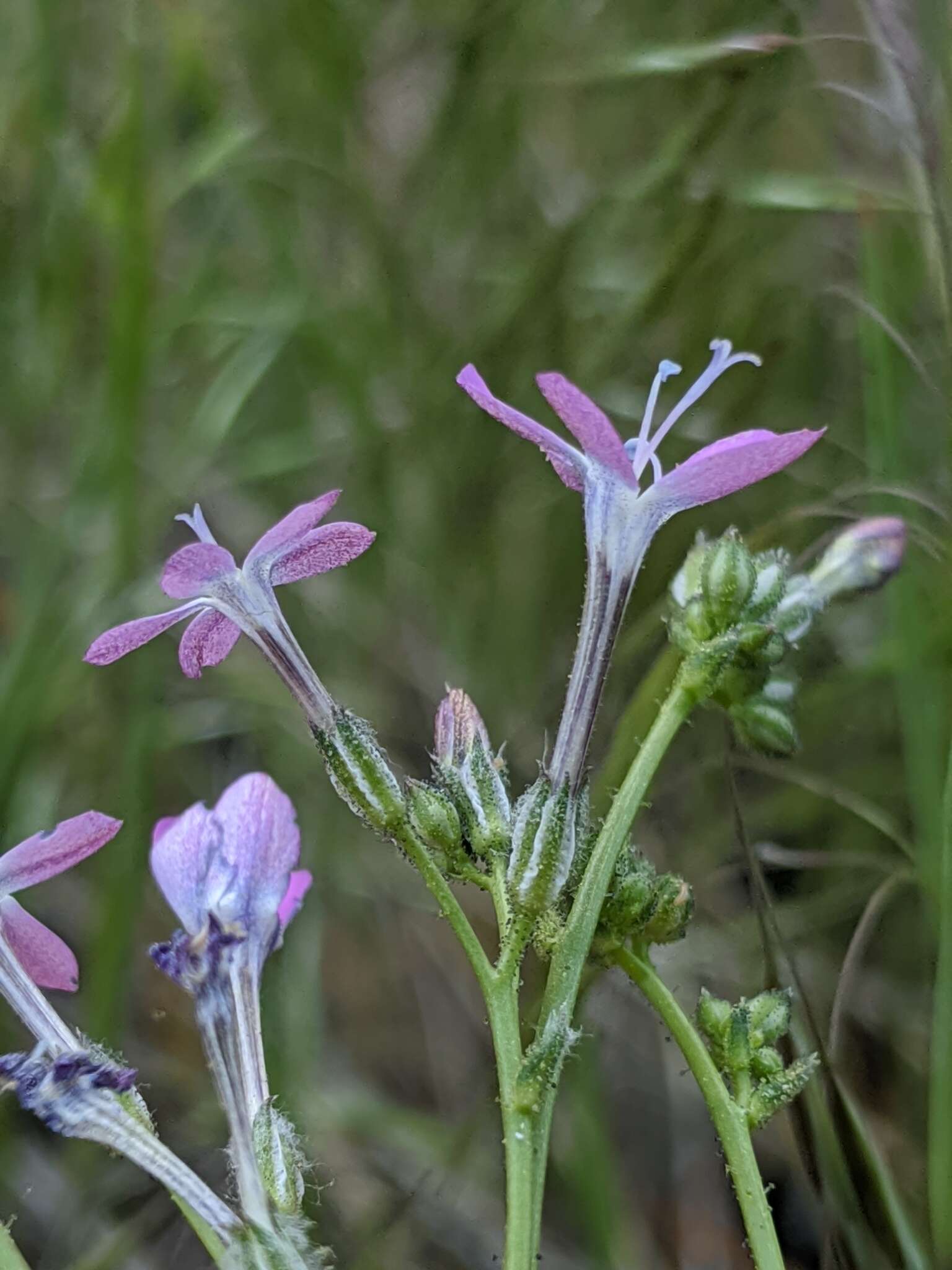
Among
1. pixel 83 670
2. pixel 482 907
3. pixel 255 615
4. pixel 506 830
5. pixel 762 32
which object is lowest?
pixel 482 907

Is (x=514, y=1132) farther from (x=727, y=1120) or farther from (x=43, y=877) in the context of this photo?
(x=43, y=877)

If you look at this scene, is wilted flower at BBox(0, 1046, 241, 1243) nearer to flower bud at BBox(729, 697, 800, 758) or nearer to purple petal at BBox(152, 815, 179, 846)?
purple petal at BBox(152, 815, 179, 846)

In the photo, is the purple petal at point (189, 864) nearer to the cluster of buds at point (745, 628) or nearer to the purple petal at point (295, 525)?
the purple petal at point (295, 525)

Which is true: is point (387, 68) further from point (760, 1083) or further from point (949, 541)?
point (760, 1083)

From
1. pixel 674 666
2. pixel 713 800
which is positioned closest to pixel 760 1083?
pixel 674 666

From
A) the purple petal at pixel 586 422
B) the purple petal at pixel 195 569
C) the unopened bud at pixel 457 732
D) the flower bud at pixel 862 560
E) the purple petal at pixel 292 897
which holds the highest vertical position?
the purple petal at pixel 586 422

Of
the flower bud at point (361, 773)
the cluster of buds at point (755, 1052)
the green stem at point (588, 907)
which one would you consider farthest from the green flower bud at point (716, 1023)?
the flower bud at point (361, 773)

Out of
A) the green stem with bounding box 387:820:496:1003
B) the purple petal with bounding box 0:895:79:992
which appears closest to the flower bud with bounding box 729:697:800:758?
the green stem with bounding box 387:820:496:1003
